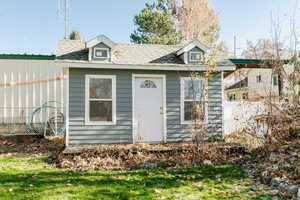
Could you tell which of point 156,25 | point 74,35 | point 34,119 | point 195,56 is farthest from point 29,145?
point 156,25

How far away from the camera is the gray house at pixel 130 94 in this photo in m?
6.11

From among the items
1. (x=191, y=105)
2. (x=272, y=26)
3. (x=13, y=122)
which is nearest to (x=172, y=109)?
(x=191, y=105)

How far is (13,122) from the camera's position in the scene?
29.3 ft

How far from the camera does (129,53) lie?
23.3ft

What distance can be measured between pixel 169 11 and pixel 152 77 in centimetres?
1273

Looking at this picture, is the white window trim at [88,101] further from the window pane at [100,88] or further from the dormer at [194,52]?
the dormer at [194,52]

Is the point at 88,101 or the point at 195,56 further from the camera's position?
the point at 195,56

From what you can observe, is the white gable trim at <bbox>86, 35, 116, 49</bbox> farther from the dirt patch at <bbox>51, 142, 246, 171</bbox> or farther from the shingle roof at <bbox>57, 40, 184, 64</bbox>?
the dirt patch at <bbox>51, 142, 246, 171</bbox>

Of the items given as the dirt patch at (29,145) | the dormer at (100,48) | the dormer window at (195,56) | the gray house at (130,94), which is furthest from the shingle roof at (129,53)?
the dirt patch at (29,145)

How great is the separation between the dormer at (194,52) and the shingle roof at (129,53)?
243 mm

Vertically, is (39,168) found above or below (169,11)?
below

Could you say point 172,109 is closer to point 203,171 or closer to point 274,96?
point 203,171

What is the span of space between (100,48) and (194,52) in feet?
10.5

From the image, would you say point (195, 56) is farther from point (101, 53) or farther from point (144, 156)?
point (144, 156)
